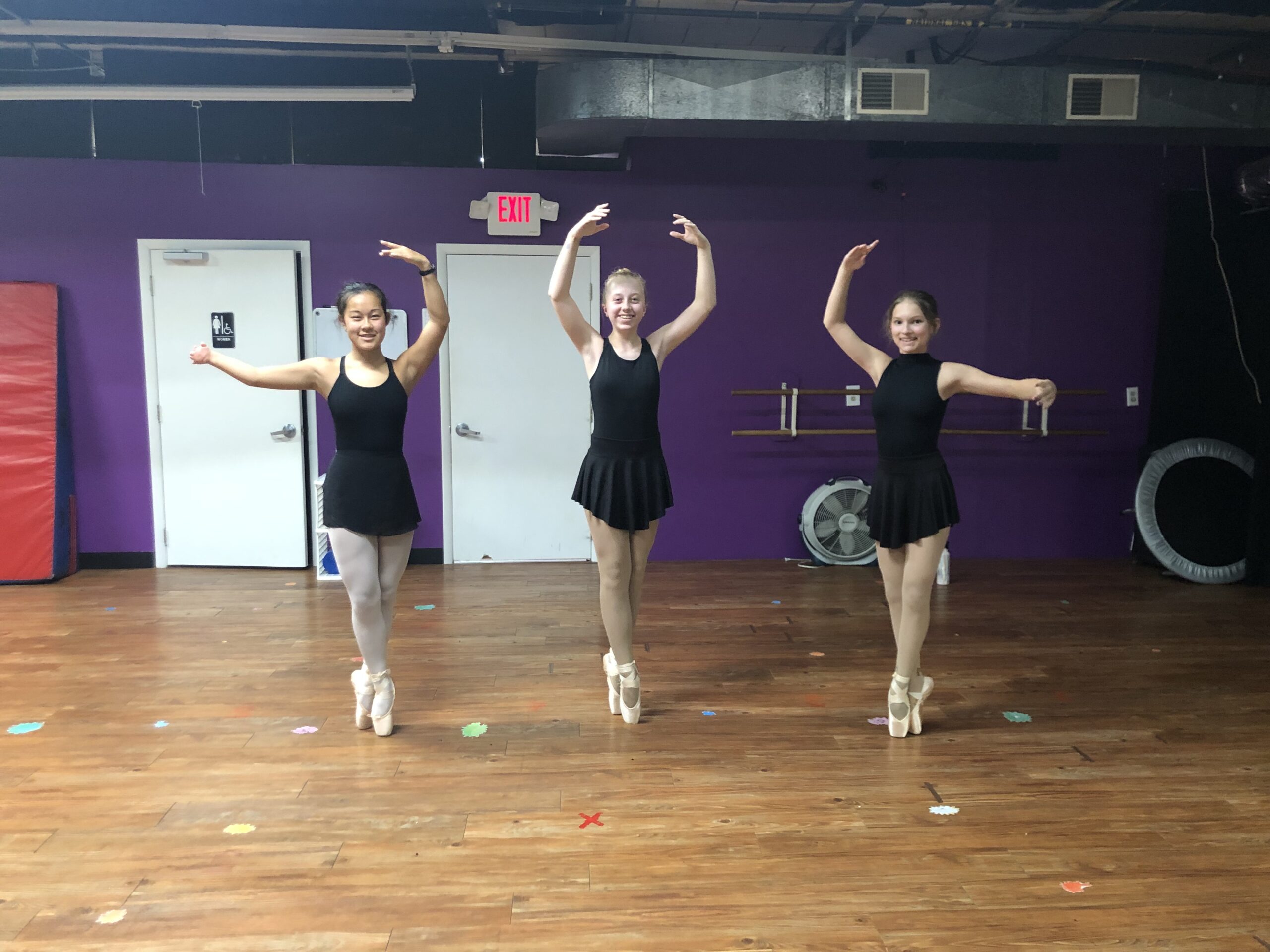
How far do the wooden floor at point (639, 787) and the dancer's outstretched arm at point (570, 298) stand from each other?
1380 mm

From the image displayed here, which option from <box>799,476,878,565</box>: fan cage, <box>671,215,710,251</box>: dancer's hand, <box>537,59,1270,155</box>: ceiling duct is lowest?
<box>799,476,878,565</box>: fan cage

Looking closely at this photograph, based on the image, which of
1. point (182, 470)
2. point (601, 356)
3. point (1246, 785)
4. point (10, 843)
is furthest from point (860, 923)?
point (182, 470)

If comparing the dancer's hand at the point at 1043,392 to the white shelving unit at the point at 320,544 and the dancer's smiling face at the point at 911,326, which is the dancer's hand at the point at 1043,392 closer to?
the dancer's smiling face at the point at 911,326

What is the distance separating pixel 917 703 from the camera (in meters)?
3.04

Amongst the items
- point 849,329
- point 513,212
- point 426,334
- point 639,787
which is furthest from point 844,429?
point 639,787

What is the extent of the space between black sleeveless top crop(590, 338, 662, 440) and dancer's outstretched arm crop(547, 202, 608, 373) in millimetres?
54

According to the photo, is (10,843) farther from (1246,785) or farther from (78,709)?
(1246,785)

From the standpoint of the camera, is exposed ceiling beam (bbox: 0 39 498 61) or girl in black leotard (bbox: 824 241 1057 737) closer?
girl in black leotard (bbox: 824 241 1057 737)

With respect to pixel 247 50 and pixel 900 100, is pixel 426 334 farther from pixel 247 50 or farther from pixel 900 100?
pixel 247 50

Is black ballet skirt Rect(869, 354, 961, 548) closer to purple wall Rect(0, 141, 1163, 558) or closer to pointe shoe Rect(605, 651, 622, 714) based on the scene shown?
pointe shoe Rect(605, 651, 622, 714)

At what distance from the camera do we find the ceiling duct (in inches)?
179

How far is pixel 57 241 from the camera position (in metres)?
5.38

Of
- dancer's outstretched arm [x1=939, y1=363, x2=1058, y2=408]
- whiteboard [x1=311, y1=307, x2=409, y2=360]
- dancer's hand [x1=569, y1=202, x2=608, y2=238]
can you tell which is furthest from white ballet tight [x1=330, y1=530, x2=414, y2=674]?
whiteboard [x1=311, y1=307, x2=409, y2=360]

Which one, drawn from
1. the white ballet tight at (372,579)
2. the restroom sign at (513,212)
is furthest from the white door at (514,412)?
the white ballet tight at (372,579)
